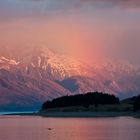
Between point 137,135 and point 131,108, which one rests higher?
point 131,108

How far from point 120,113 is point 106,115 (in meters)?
4.80

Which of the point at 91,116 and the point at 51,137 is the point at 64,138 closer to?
the point at 51,137

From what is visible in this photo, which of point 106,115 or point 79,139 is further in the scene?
point 106,115

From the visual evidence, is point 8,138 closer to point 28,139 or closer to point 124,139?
point 28,139

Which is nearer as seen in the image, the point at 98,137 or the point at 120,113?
the point at 98,137

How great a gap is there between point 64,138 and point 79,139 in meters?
2.39

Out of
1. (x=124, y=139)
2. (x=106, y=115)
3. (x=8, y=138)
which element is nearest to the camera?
(x=124, y=139)

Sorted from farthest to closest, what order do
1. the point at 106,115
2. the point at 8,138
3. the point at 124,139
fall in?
the point at 106,115
the point at 8,138
the point at 124,139

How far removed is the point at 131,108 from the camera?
199 metres

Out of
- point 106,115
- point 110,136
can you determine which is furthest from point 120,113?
point 110,136

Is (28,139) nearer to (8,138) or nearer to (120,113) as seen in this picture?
(8,138)

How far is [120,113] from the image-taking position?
195375 millimetres

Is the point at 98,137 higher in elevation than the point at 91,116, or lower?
lower

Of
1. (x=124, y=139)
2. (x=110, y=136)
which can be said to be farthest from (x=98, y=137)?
(x=124, y=139)
